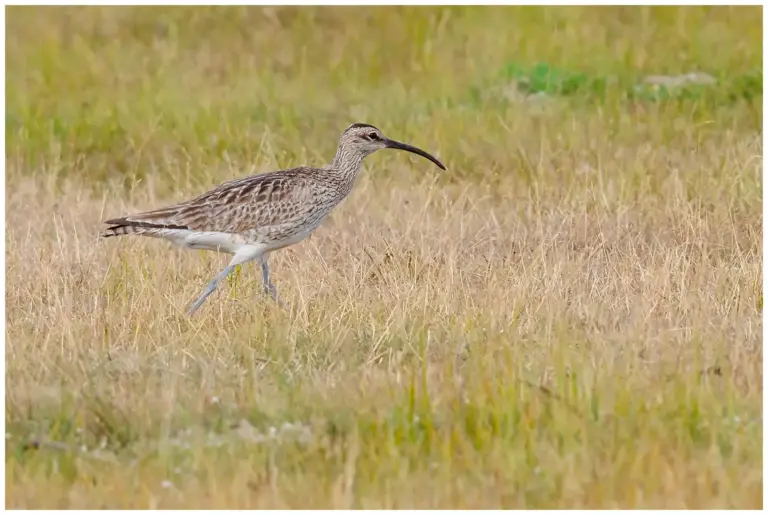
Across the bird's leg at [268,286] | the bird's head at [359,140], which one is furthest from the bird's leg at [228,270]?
the bird's head at [359,140]

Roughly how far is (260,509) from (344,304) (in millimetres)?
2815

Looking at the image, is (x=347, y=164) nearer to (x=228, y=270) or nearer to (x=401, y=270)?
(x=401, y=270)

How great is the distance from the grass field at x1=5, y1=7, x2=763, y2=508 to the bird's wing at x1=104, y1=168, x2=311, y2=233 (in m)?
0.48

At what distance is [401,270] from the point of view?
1005 cm

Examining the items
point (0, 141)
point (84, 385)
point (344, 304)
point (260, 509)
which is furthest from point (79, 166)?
point (260, 509)

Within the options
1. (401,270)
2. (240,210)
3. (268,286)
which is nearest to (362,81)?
(401,270)

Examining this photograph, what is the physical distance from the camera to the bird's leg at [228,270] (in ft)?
30.6

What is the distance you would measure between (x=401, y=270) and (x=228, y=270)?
1.27 metres

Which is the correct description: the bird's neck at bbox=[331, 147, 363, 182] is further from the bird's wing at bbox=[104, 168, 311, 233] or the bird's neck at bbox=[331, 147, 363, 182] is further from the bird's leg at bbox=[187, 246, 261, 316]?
the bird's leg at bbox=[187, 246, 261, 316]

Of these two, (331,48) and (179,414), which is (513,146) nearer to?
(331,48)

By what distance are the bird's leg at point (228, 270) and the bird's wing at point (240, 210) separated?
0.52ft

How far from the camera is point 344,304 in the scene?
345 inches

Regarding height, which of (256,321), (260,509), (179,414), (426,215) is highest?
(426,215)

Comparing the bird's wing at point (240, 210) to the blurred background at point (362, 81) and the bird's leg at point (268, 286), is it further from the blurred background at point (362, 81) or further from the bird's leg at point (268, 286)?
the blurred background at point (362, 81)
